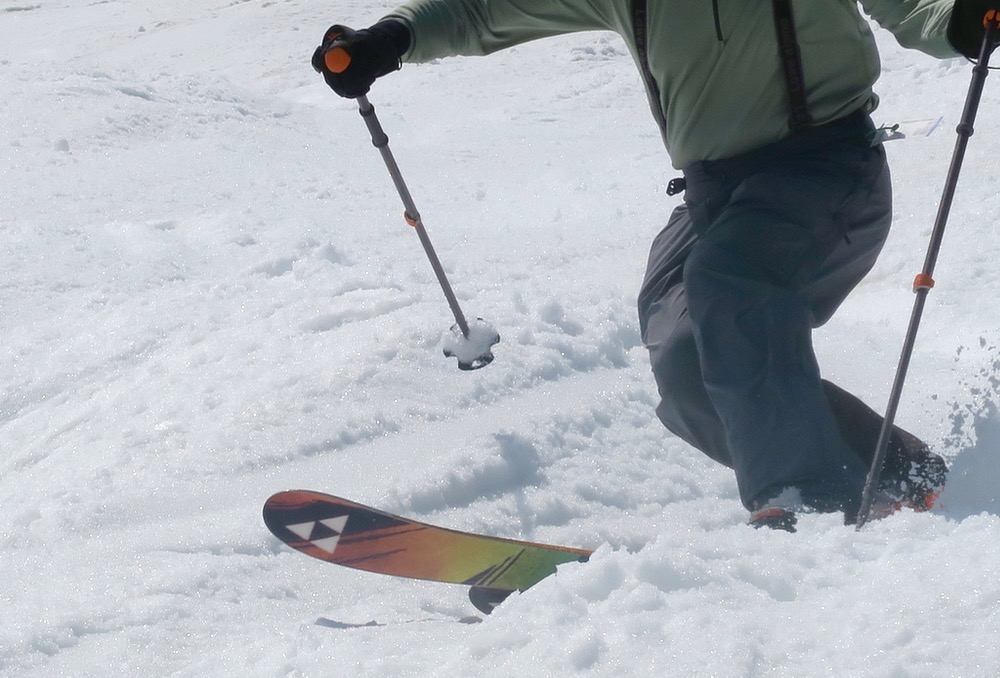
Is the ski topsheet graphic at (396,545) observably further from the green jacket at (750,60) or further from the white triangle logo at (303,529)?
the green jacket at (750,60)

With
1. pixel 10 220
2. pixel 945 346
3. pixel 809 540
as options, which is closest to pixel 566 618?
pixel 809 540

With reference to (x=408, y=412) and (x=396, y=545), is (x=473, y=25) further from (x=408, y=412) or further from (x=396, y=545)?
(x=396, y=545)

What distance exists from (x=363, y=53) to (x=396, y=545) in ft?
5.23

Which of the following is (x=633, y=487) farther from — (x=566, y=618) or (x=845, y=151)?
(x=566, y=618)

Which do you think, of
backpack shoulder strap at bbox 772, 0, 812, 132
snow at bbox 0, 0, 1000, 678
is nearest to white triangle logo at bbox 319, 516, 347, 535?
snow at bbox 0, 0, 1000, 678

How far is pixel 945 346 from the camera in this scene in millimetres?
4379

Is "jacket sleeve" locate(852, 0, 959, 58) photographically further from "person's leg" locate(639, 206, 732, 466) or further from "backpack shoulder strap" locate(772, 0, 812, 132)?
"person's leg" locate(639, 206, 732, 466)

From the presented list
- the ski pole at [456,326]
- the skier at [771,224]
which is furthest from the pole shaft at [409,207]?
the skier at [771,224]

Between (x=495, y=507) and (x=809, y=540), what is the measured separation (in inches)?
59.3

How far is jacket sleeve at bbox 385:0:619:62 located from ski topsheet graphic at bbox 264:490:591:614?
155 cm

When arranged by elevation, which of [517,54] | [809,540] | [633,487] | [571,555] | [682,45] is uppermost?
[682,45]

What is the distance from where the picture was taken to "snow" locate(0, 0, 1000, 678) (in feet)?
6.35

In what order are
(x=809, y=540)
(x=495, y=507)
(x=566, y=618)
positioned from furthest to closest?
(x=495, y=507) < (x=809, y=540) < (x=566, y=618)

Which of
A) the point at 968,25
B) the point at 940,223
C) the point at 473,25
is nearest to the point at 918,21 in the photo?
the point at 968,25
